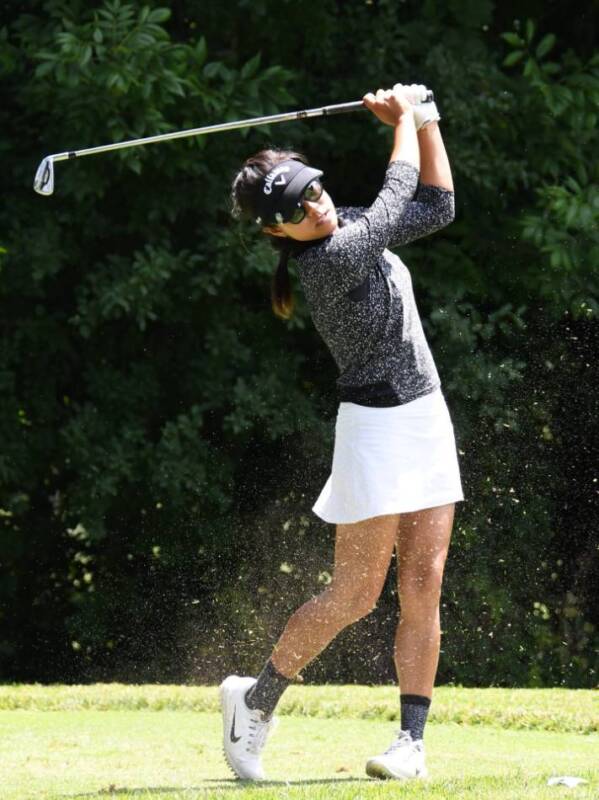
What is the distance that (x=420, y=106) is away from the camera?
390 cm

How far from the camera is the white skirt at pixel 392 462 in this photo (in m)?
3.73

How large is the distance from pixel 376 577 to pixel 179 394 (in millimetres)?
4315

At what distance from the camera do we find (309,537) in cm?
838

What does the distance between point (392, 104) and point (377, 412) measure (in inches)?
31.4

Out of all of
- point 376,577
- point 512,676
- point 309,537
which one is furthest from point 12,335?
point 376,577

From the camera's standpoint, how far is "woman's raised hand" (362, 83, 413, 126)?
12.5 feet

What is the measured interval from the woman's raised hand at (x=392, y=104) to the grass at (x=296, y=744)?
1.67 meters

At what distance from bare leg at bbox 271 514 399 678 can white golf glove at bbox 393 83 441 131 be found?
104 cm

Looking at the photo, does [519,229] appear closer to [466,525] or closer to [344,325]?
[466,525]

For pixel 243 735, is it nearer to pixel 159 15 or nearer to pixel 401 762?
pixel 401 762

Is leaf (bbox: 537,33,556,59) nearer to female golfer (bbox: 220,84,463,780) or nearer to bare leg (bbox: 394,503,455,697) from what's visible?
female golfer (bbox: 220,84,463,780)

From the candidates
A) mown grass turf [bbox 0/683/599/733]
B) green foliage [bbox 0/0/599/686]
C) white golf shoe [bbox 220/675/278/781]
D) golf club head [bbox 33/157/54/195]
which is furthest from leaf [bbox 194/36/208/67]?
white golf shoe [bbox 220/675/278/781]

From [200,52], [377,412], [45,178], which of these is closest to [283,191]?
[377,412]

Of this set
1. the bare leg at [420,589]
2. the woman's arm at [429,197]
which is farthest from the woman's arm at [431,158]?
the bare leg at [420,589]
